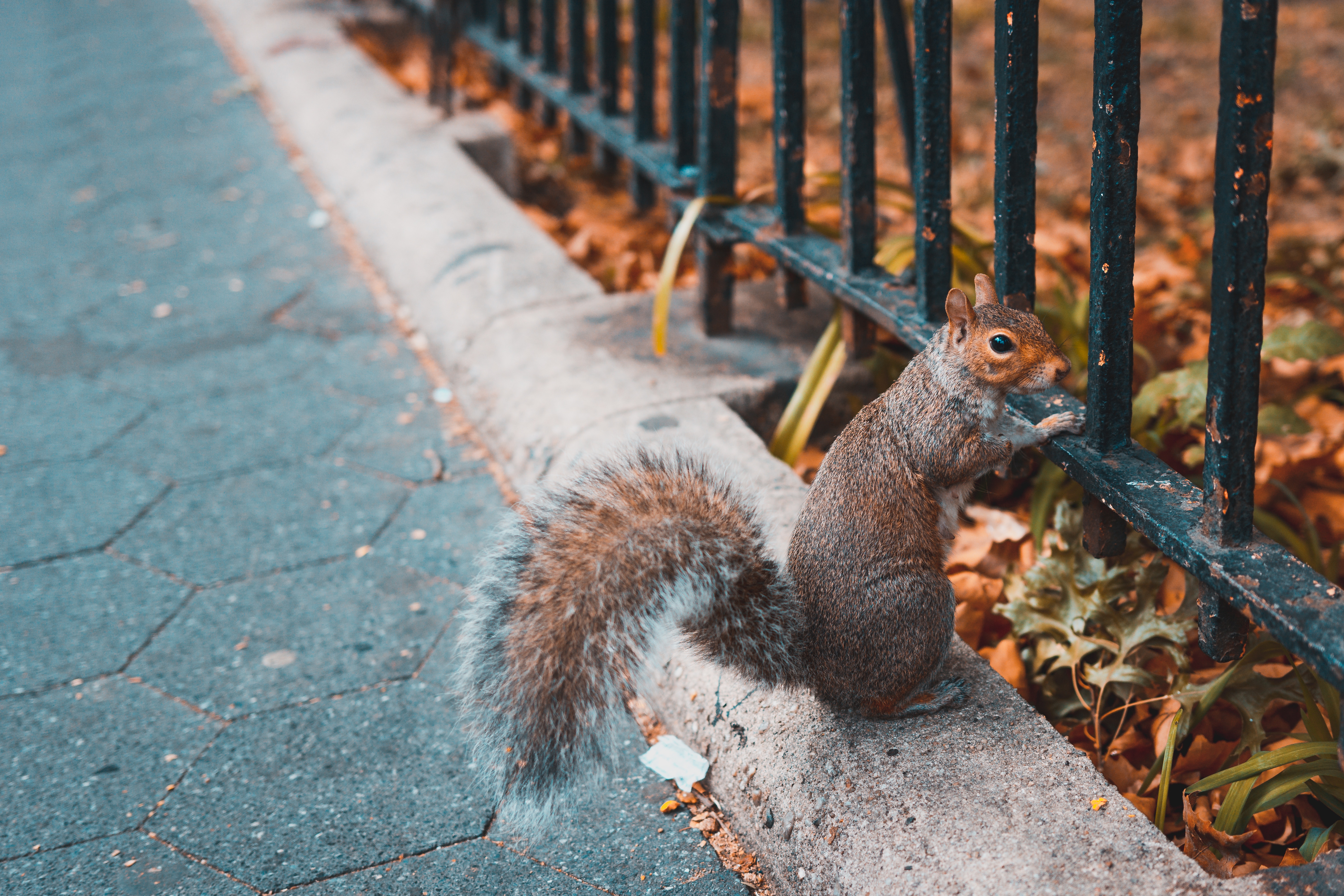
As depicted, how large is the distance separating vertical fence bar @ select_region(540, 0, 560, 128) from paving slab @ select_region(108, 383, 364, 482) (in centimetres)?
176

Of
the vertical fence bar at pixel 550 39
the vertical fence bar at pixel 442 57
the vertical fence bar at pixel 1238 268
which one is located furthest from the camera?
the vertical fence bar at pixel 442 57

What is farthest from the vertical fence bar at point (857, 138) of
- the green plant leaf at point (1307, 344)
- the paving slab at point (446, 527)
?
the paving slab at point (446, 527)

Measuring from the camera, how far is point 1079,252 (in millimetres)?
3564

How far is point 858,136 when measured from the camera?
226 centimetres

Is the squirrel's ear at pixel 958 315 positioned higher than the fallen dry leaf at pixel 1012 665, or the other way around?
the squirrel's ear at pixel 958 315

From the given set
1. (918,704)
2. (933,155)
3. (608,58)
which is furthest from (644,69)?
(918,704)

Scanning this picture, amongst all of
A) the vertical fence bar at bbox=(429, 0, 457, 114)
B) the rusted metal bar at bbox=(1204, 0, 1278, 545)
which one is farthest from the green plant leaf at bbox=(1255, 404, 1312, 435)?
the vertical fence bar at bbox=(429, 0, 457, 114)

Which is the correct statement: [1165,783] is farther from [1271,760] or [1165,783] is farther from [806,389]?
[806,389]

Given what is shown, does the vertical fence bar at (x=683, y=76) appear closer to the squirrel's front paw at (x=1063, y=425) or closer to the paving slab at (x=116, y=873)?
the squirrel's front paw at (x=1063, y=425)

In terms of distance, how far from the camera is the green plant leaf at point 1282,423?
6.97ft

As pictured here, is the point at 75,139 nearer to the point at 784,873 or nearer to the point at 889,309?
the point at 889,309

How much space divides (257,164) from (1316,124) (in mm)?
4473

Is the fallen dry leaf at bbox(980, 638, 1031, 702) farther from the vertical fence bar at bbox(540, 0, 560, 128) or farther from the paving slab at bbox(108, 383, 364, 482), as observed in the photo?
the vertical fence bar at bbox(540, 0, 560, 128)

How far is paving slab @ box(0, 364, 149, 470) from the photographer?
2.86 metres
